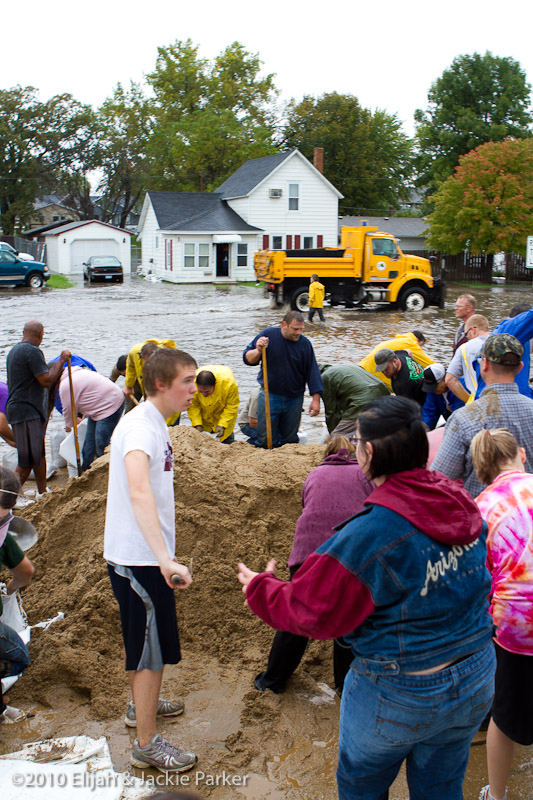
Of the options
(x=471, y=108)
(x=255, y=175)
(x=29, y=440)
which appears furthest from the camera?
(x=471, y=108)

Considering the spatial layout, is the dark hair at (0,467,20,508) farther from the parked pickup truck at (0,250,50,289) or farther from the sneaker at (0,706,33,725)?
the parked pickup truck at (0,250,50,289)

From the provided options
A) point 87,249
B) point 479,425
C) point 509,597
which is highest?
point 87,249

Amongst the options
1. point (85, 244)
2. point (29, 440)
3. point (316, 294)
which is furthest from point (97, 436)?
point (85, 244)

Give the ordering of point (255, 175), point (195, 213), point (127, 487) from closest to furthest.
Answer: point (127, 487) < point (255, 175) < point (195, 213)

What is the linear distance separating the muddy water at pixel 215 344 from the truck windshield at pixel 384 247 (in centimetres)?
204

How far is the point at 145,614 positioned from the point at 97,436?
4465mm

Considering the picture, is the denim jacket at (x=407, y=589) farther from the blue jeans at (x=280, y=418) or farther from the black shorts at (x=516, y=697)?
the blue jeans at (x=280, y=418)

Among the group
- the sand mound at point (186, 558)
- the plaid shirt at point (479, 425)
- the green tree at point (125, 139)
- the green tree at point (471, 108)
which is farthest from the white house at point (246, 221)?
the plaid shirt at point (479, 425)

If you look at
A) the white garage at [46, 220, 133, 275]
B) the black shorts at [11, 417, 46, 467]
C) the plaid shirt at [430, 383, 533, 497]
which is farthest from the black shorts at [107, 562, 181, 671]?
the white garage at [46, 220, 133, 275]

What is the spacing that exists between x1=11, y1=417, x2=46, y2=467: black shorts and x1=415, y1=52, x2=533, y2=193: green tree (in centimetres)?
4448

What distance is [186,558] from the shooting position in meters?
4.85

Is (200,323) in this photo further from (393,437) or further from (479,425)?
(393,437)

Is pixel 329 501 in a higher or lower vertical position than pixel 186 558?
higher

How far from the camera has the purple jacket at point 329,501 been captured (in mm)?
3449
